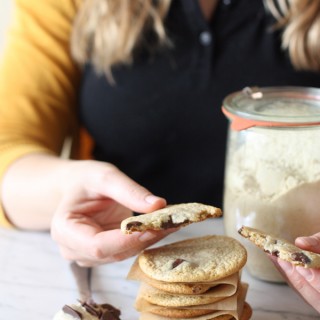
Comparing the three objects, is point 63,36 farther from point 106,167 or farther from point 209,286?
Result: point 209,286

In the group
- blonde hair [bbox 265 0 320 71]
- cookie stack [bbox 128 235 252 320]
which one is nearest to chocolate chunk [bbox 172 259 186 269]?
cookie stack [bbox 128 235 252 320]

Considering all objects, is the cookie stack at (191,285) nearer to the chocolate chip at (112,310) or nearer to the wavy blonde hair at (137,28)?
the chocolate chip at (112,310)

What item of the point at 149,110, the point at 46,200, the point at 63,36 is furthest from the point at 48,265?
the point at 63,36

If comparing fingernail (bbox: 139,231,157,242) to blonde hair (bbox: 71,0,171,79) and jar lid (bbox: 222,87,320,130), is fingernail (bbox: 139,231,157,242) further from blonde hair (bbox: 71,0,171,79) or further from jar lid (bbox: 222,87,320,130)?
blonde hair (bbox: 71,0,171,79)

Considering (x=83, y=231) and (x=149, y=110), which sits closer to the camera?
(x=83, y=231)

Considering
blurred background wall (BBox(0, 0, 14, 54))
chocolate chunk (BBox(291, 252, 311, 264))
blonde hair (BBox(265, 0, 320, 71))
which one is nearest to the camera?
chocolate chunk (BBox(291, 252, 311, 264))
